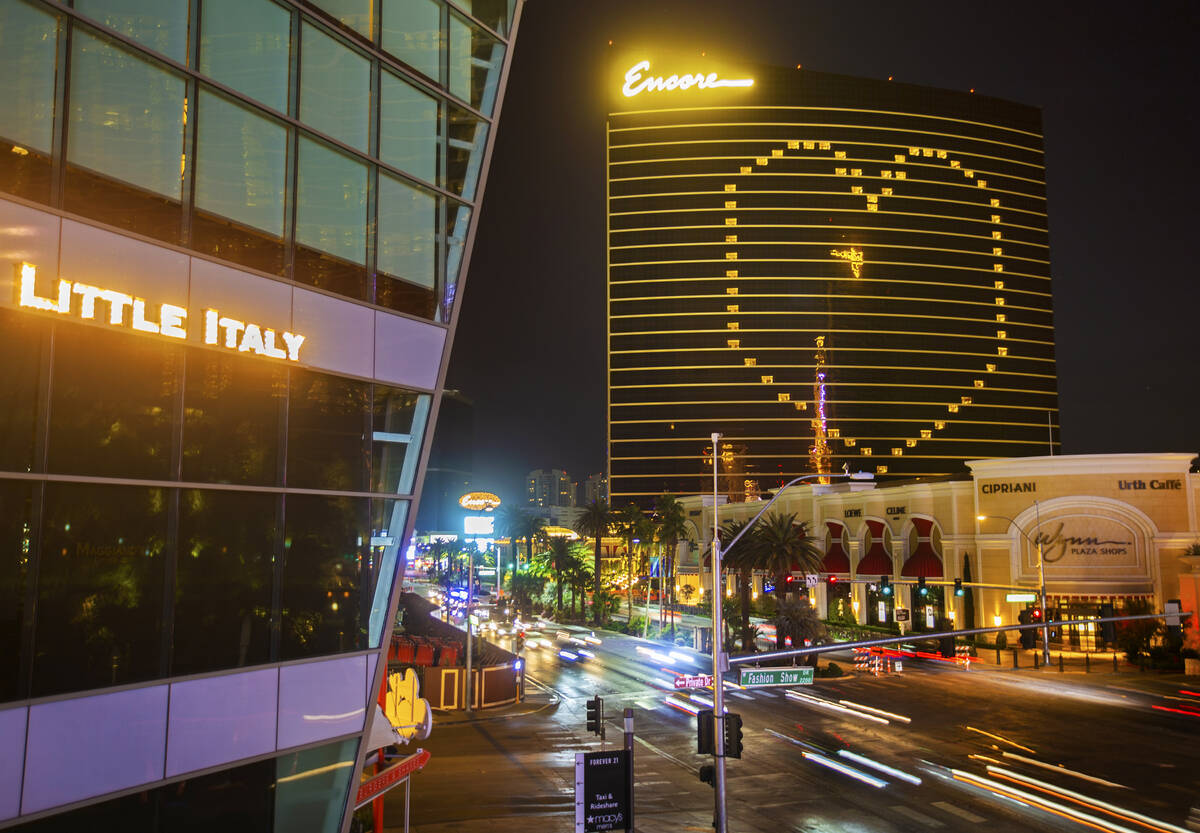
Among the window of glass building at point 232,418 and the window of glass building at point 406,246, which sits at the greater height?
the window of glass building at point 406,246

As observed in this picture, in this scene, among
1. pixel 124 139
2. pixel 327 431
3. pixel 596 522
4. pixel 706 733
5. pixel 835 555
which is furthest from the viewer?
pixel 596 522

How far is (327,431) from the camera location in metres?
13.8

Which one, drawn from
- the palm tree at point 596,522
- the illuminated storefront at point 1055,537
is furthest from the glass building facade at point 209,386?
the palm tree at point 596,522

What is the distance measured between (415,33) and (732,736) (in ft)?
56.4

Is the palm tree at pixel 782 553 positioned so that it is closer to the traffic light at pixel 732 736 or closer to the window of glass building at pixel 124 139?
the traffic light at pixel 732 736

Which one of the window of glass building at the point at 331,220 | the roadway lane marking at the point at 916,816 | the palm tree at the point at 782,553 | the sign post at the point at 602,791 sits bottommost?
the roadway lane marking at the point at 916,816

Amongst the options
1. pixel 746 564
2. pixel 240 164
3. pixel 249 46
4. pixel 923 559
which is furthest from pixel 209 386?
pixel 923 559

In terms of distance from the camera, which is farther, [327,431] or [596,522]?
[596,522]

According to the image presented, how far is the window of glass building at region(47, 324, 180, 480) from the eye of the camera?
10312mm

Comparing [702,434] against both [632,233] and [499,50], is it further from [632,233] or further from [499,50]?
[499,50]

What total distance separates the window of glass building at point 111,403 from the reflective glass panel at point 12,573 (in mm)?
559

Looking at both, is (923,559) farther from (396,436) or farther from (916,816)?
(396,436)

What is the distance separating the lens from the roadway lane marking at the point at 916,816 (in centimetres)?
2188

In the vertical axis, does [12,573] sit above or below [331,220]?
below
